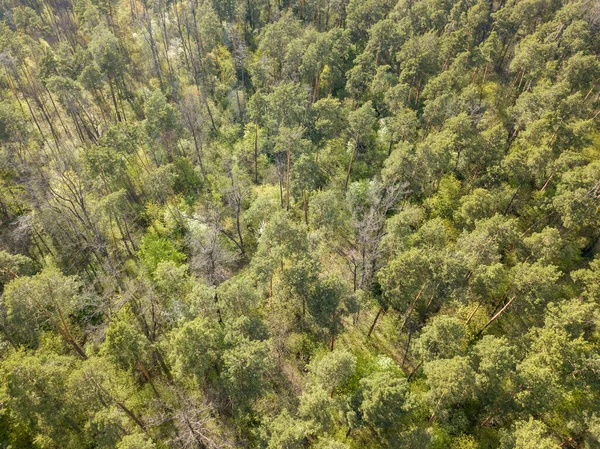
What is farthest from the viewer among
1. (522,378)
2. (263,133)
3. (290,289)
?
(263,133)

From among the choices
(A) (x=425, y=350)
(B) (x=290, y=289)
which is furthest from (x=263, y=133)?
(A) (x=425, y=350)

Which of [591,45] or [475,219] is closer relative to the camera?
[475,219]

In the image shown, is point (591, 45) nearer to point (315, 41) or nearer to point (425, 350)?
point (315, 41)

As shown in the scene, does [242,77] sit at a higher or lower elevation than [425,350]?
higher

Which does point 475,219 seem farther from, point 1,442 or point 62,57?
point 62,57

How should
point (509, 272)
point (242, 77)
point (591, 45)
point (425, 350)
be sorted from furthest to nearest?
point (242, 77), point (591, 45), point (509, 272), point (425, 350)

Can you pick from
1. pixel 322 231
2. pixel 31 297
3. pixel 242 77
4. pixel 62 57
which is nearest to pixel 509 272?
pixel 322 231

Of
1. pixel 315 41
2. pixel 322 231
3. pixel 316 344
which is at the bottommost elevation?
pixel 316 344
